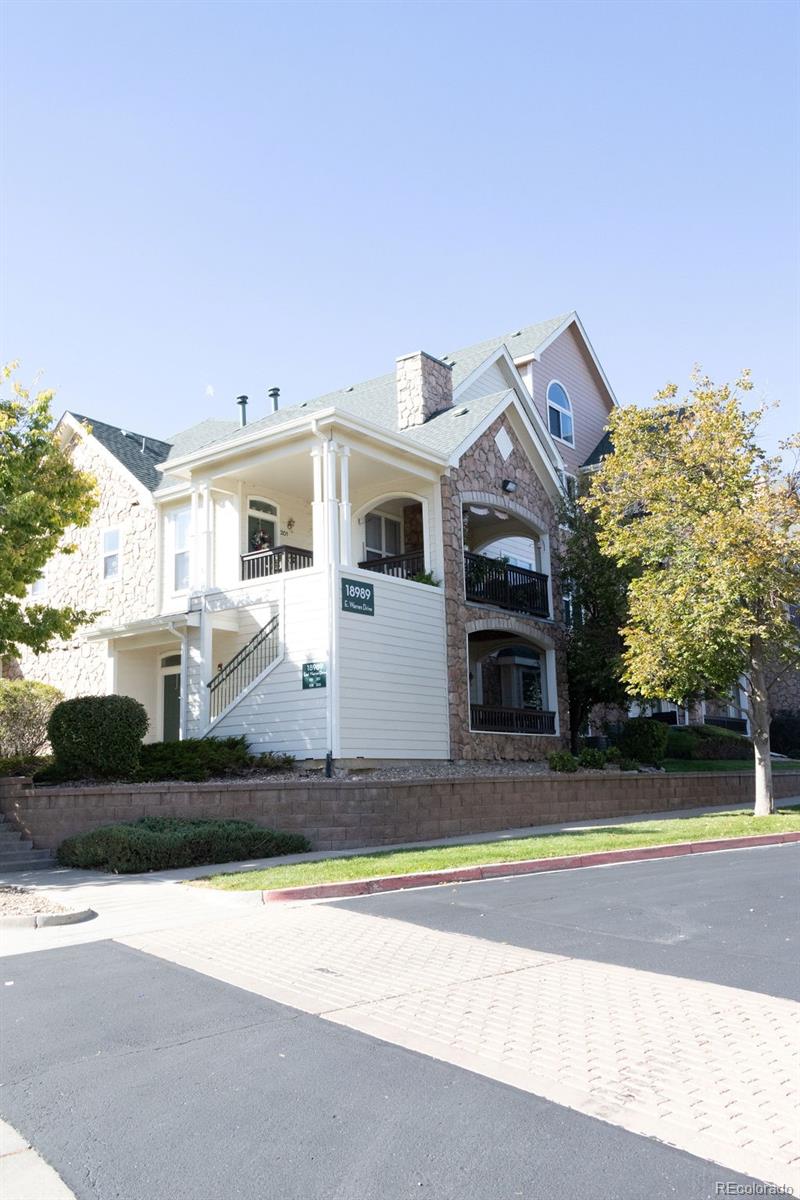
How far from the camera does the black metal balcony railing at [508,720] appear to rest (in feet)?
70.9

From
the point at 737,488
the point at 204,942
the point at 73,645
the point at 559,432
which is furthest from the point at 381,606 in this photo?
the point at 559,432

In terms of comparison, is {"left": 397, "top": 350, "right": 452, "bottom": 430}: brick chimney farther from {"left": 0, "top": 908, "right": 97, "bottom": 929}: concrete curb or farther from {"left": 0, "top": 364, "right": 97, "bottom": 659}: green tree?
{"left": 0, "top": 908, "right": 97, "bottom": 929}: concrete curb

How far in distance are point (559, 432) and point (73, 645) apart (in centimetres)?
1576

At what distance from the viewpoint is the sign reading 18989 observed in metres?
18.6

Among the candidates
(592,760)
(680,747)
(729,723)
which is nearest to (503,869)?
(592,760)

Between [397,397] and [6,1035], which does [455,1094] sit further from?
[397,397]

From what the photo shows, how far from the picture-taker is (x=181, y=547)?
2361 cm

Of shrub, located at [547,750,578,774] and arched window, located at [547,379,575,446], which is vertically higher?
arched window, located at [547,379,575,446]

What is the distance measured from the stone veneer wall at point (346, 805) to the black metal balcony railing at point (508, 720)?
9.11 ft

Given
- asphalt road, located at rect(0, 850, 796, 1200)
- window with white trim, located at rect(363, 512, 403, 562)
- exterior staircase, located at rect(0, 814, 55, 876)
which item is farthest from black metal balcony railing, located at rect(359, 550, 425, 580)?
asphalt road, located at rect(0, 850, 796, 1200)

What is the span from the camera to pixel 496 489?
918 inches

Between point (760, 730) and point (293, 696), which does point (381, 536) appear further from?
point (760, 730)

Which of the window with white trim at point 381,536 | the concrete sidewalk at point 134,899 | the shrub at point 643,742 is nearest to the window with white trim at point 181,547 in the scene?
the window with white trim at point 381,536

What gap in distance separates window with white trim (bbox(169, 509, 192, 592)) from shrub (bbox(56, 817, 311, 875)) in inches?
385
